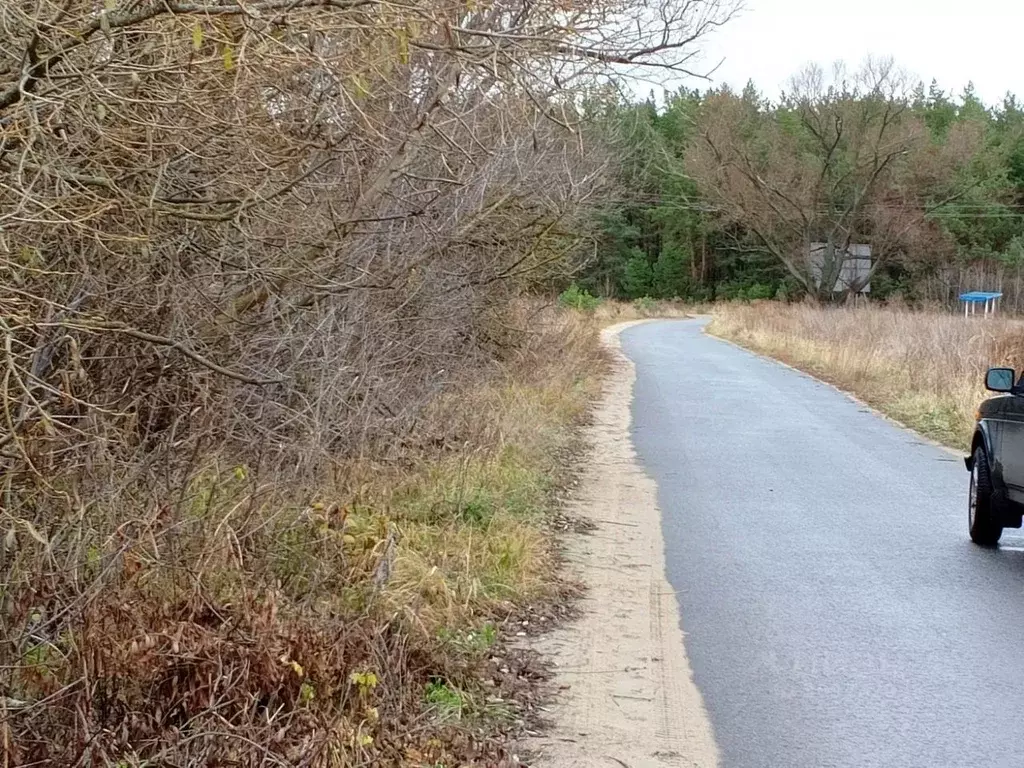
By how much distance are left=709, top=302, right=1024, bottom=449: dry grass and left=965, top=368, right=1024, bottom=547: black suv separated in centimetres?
651

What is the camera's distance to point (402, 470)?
30.8ft

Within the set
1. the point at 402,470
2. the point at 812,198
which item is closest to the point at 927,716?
the point at 402,470

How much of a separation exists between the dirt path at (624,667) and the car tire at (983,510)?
2368 mm

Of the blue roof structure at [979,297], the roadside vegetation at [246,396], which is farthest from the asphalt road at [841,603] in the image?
the blue roof structure at [979,297]

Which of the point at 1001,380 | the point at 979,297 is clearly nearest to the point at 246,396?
the point at 1001,380

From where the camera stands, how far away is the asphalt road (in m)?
5.26

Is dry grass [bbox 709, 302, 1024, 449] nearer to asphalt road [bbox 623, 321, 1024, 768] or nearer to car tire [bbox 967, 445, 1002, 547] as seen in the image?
asphalt road [bbox 623, 321, 1024, 768]

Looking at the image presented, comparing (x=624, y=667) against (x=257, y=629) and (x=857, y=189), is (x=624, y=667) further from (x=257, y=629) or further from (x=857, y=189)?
(x=857, y=189)

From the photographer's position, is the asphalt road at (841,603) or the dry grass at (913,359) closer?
the asphalt road at (841,603)

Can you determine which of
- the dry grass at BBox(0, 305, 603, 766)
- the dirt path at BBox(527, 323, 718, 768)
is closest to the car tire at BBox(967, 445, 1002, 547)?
the dirt path at BBox(527, 323, 718, 768)

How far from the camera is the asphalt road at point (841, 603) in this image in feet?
17.3

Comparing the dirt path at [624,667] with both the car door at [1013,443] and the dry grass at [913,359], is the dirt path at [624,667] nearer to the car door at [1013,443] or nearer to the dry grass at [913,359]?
the car door at [1013,443]

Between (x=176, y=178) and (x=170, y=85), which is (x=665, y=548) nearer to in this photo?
(x=176, y=178)

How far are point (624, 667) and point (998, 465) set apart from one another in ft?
13.4
